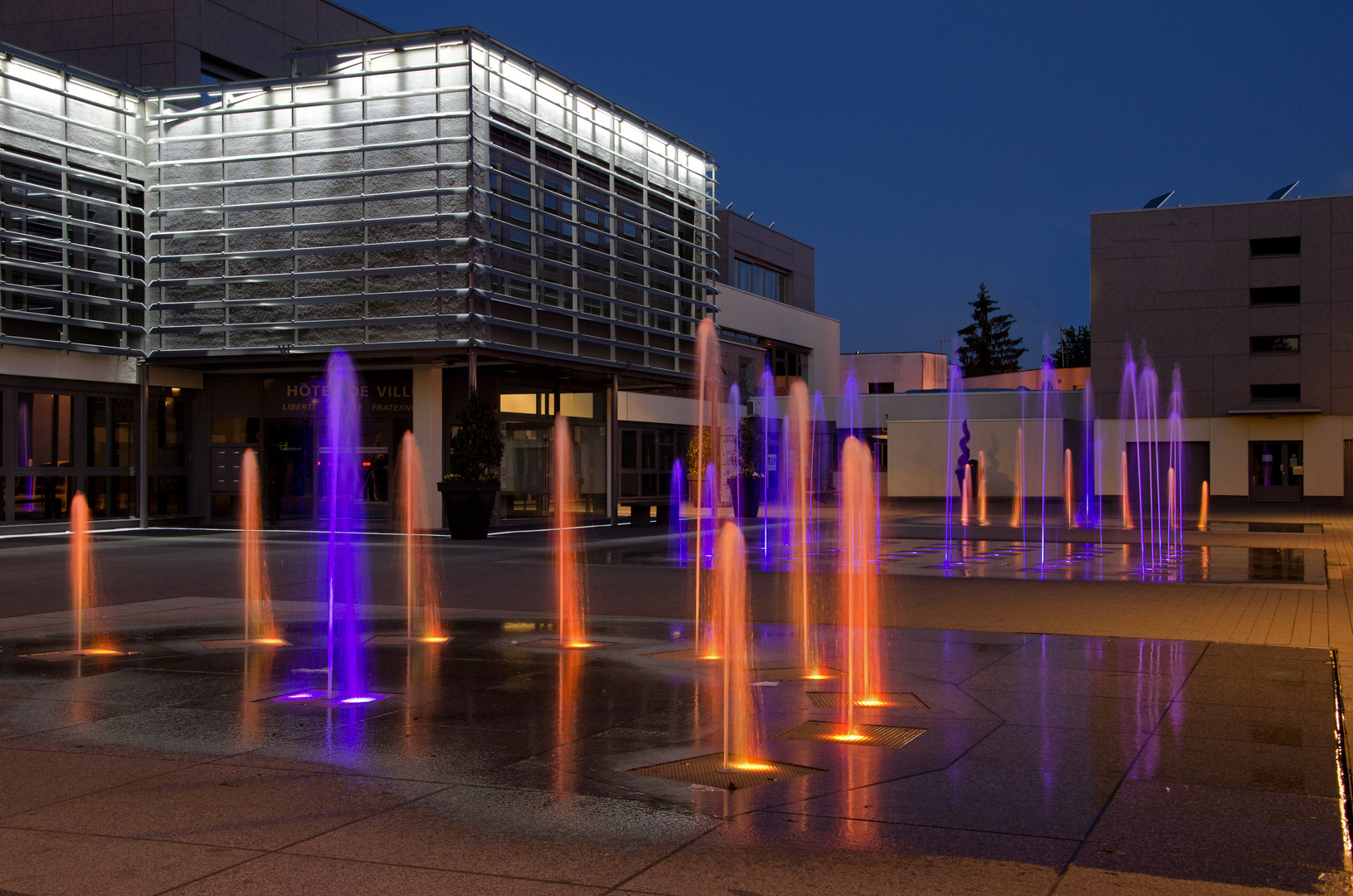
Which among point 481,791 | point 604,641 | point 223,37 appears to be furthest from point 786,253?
point 481,791

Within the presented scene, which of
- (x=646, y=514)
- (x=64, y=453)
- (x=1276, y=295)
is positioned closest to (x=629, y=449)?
(x=646, y=514)

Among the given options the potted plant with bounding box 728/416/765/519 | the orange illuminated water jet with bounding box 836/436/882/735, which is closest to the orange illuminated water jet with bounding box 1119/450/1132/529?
the potted plant with bounding box 728/416/765/519

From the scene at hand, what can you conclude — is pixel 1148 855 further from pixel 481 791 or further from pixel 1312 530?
pixel 1312 530

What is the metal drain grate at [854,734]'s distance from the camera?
641 centimetres

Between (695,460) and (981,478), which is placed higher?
(695,460)

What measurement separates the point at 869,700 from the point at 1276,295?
43.3 metres

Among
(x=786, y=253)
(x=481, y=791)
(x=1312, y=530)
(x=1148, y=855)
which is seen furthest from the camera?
(x=786, y=253)

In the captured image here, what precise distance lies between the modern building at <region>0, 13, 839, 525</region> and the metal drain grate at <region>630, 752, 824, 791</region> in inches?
691

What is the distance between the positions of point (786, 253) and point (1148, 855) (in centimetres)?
5238

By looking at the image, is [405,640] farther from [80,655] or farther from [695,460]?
[695,460]

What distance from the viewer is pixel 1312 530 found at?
2669 cm

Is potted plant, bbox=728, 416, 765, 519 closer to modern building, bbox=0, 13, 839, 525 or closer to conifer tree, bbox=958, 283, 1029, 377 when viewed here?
modern building, bbox=0, 13, 839, 525

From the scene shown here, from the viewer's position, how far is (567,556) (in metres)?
19.1

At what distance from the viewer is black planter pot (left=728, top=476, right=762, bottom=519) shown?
31.4 m
